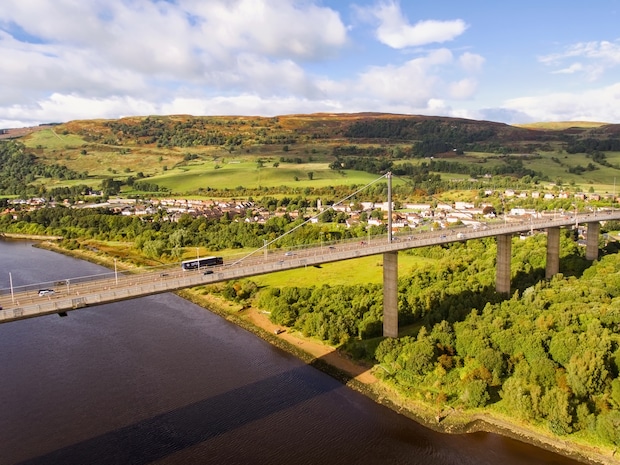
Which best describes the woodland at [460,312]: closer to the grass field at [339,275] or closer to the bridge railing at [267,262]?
the grass field at [339,275]

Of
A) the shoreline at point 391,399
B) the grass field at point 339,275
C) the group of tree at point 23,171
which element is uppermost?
the group of tree at point 23,171

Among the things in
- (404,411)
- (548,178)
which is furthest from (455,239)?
(548,178)

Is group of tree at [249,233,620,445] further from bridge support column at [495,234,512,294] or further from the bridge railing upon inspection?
the bridge railing

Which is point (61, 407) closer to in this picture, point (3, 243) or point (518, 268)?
point (518, 268)

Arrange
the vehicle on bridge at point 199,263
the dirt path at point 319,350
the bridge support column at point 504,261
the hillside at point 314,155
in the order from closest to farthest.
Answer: the vehicle on bridge at point 199,263
the dirt path at point 319,350
the bridge support column at point 504,261
the hillside at point 314,155

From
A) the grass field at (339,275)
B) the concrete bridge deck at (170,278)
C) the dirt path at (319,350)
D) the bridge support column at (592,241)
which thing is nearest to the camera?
the concrete bridge deck at (170,278)

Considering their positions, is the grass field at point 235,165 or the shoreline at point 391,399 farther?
the grass field at point 235,165

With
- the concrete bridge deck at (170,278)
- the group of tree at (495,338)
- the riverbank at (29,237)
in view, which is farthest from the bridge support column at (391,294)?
the riverbank at (29,237)
